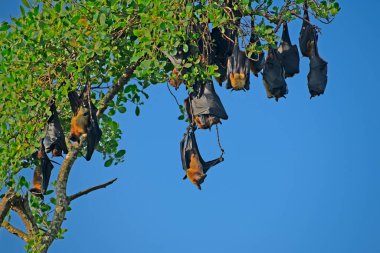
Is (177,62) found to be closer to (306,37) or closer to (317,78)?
(306,37)

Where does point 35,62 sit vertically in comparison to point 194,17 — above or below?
above

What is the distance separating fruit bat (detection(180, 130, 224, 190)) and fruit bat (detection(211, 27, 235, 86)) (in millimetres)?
992

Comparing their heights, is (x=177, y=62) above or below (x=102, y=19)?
below

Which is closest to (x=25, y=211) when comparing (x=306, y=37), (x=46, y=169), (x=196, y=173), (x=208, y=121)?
(x=46, y=169)

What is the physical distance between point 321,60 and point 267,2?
58.5 inches

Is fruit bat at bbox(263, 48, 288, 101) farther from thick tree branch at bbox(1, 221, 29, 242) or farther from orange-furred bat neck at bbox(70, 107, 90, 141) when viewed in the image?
thick tree branch at bbox(1, 221, 29, 242)

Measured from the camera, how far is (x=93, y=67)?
1100 cm

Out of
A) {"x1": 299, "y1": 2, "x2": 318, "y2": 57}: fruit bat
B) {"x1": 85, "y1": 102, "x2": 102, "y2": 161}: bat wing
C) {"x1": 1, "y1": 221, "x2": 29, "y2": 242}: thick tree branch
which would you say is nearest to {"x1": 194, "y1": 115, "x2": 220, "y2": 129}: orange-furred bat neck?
{"x1": 85, "y1": 102, "x2": 102, "y2": 161}: bat wing

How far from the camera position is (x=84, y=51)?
10.6 meters

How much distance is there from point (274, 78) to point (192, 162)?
68.5 inches

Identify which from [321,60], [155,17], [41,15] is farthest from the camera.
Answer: [321,60]

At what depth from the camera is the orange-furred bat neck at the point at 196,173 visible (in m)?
11.4

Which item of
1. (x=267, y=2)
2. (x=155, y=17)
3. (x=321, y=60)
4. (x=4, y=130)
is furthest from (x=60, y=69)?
(x=321, y=60)

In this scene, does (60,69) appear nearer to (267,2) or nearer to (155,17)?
(155,17)
